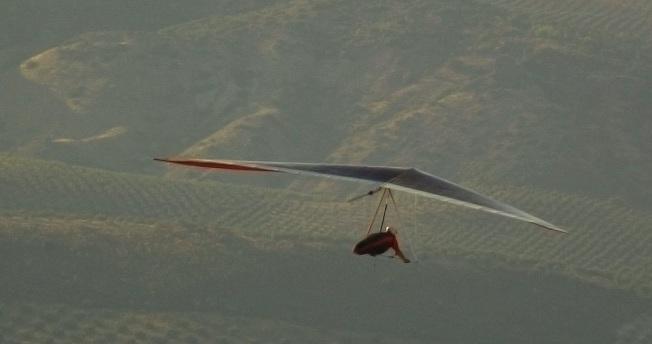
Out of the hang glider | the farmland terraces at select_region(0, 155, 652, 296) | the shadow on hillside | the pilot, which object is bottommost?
the pilot

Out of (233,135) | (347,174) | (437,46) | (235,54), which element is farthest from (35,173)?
(347,174)

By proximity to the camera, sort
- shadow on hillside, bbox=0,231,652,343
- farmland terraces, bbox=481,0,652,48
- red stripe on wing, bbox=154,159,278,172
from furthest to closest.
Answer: farmland terraces, bbox=481,0,652,48 < shadow on hillside, bbox=0,231,652,343 < red stripe on wing, bbox=154,159,278,172

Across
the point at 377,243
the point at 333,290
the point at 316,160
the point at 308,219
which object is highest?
the point at 316,160

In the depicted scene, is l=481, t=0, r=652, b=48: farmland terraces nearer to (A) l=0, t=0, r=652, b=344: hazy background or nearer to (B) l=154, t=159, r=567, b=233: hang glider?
(A) l=0, t=0, r=652, b=344: hazy background

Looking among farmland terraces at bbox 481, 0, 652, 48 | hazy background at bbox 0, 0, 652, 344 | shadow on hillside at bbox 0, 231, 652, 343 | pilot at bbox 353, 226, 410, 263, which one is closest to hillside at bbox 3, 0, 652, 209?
hazy background at bbox 0, 0, 652, 344

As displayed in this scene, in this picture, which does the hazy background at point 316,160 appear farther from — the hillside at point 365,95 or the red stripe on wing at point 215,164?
the red stripe on wing at point 215,164

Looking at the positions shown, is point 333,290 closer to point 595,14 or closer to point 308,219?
point 308,219

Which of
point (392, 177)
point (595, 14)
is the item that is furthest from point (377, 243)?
point (595, 14)

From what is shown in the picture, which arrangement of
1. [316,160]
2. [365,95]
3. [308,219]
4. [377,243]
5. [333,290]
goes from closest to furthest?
1. [377,243]
2. [333,290]
3. [308,219]
4. [316,160]
5. [365,95]
